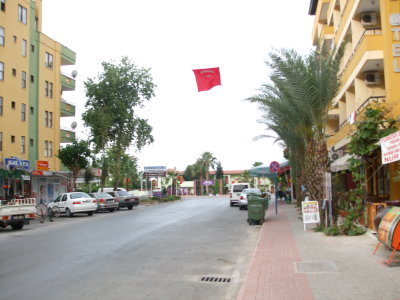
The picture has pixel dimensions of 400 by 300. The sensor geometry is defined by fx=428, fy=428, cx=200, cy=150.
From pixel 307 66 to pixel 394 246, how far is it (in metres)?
9.14

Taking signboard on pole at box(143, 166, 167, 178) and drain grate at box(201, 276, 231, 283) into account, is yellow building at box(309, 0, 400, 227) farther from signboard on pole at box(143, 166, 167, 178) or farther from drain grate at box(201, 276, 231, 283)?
signboard on pole at box(143, 166, 167, 178)

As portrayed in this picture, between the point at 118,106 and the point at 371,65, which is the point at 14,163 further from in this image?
the point at 371,65

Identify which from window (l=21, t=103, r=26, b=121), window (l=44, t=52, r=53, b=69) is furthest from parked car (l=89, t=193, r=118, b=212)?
window (l=44, t=52, r=53, b=69)

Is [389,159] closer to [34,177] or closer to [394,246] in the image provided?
[394,246]

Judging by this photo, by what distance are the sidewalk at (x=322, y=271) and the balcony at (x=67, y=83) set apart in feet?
110

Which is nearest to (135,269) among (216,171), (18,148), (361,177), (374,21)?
(361,177)

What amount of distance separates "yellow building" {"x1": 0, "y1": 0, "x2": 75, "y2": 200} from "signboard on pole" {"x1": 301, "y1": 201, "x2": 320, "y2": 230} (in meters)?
22.8

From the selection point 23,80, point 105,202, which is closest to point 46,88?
point 23,80

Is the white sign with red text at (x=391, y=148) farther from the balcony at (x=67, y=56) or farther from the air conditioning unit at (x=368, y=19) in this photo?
the balcony at (x=67, y=56)

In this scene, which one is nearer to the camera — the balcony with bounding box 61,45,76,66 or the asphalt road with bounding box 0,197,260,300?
the asphalt road with bounding box 0,197,260,300

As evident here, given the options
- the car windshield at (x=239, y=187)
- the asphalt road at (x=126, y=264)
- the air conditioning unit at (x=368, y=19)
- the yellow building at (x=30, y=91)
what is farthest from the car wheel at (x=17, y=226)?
the air conditioning unit at (x=368, y=19)

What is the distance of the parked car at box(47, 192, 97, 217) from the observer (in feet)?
90.4

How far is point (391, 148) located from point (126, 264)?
6.65m

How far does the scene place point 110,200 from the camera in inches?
1272
